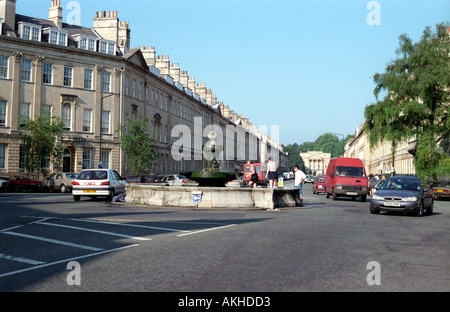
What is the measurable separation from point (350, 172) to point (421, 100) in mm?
15230

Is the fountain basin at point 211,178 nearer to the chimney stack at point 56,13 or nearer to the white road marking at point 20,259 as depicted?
the white road marking at point 20,259

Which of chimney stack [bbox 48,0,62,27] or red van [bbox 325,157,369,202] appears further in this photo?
chimney stack [bbox 48,0,62,27]

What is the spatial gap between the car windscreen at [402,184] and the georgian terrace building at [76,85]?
36.1 m

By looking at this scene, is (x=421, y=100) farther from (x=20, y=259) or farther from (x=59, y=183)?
(x=20, y=259)

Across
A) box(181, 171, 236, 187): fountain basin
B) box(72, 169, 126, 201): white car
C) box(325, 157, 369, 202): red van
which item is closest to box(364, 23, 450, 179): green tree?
box(325, 157, 369, 202): red van

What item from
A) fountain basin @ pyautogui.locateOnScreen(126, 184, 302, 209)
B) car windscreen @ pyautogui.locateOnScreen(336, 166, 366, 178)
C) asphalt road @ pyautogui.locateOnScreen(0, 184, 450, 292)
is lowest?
asphalt road @ pyautogui.locateOnScreen(0, 184, 450, 292)

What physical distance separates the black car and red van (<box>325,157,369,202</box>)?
10204mm

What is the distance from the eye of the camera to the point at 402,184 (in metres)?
19.1

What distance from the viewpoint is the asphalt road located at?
601 cm

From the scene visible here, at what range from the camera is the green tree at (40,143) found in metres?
42.9

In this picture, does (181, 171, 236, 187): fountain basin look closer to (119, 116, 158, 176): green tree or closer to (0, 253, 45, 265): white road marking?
(0, 253, 45, 265): white road marking
